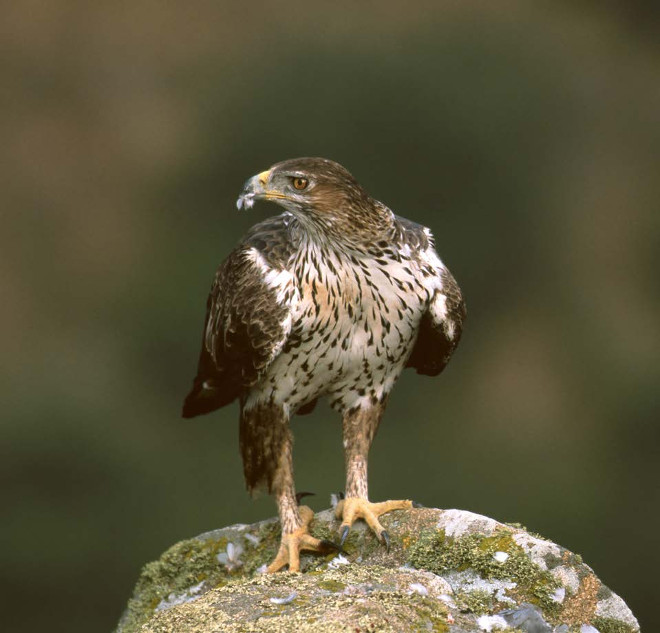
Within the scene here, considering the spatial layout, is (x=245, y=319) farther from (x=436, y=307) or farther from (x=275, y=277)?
(x=436, y=307)

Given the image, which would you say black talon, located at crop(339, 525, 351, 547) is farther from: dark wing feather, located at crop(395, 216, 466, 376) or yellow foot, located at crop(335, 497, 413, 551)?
dark wing feather, located at crop(395, 216, 466, 376)

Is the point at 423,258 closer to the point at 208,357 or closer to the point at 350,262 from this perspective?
the point at 350,262

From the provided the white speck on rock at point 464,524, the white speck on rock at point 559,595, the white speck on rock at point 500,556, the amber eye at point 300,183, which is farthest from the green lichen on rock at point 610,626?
the amber eye at point 300,183

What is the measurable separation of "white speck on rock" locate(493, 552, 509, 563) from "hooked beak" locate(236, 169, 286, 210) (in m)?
1.42

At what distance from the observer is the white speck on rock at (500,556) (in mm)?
3958

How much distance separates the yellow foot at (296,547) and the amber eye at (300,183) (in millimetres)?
1276

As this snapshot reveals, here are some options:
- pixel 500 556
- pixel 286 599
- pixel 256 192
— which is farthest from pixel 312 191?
pixel 286 599

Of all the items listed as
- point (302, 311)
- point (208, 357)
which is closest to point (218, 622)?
point (302, 311)

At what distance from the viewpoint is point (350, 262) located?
4.54 m

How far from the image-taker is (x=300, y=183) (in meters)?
4.36

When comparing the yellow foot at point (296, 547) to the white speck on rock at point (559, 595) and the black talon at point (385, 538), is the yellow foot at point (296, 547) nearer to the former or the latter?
the black talon at point (385, 538)

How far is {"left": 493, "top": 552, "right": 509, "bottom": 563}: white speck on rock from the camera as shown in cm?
396

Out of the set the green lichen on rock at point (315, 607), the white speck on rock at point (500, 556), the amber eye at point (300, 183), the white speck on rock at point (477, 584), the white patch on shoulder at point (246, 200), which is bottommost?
the white speck on rock at point (477, 584)

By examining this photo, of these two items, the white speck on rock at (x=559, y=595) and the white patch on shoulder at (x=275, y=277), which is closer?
the white speck on rock at (x=559, y=595)
